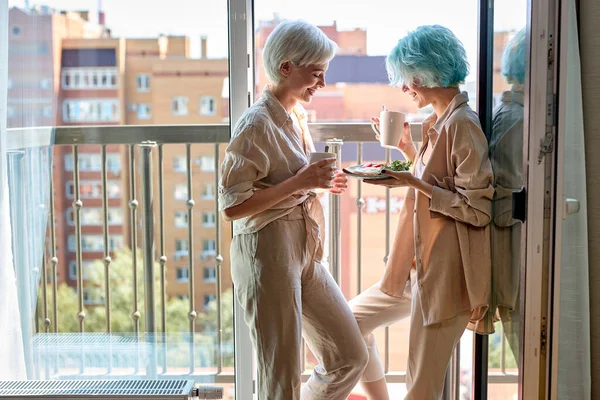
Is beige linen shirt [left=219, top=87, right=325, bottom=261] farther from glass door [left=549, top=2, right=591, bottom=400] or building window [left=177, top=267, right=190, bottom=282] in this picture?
glass door [left=549, top=2, right=591, bottom=400]

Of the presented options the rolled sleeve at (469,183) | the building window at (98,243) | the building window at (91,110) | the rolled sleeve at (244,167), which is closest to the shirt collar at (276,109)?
the rolled sleeve at (244,167)

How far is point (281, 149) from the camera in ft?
7.30

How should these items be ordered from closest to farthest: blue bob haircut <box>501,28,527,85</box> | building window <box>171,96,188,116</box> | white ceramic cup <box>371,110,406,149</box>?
blue bob haircut <box>501,28,527,85</box> < white ceramic cup <box>371,110,406,149</box> < building window <box>171,96,188,116</box>

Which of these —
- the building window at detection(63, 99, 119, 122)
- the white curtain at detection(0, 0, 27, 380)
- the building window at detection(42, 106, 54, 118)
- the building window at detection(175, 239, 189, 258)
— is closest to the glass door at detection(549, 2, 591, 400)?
the building window at detection(175, 239, 189, 258)

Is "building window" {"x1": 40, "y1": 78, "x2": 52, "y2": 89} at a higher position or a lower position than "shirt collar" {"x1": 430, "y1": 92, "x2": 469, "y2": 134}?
higher

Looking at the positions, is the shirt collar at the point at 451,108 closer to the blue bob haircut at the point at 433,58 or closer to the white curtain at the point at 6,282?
the blue bob haircut at the point at 433,58

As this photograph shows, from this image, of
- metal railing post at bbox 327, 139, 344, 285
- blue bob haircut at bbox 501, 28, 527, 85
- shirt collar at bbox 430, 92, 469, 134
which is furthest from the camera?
metal railing post at bbox 327, 139, 344, 285

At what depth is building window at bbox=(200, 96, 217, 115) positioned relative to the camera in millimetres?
2627

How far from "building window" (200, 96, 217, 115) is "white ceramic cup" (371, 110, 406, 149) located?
0.65 meters

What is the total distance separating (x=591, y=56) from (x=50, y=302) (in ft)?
7.16

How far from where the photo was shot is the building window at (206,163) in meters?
2.69

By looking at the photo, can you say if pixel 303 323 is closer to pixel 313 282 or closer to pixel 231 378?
pixel 313 282

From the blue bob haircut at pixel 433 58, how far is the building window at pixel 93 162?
1.15 meters

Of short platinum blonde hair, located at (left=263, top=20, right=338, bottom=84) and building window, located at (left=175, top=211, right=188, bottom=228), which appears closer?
short platinum blonde hair, located at (left=263, top=20, right=338, bottom=84)
